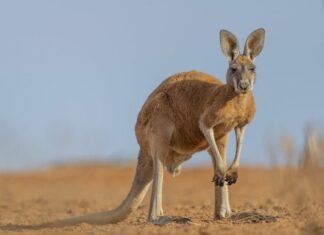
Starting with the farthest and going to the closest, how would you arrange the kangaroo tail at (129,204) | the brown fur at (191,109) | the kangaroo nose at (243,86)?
Answer: the kangaroo tail at (129,204) < the brown fur at (191,109) < the kangaroo nose at (243,86)

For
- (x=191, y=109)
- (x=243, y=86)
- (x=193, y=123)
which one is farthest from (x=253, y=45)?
(x=193, y=123)

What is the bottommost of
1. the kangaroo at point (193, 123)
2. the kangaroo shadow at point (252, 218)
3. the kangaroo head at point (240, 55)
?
the kangaroo shadow at point (252, 218)

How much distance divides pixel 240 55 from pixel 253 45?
20cm

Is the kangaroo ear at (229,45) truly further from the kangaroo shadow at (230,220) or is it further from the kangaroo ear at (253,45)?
the kangaroo shadow at (230,220)

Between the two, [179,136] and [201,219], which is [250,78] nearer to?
[179,136]

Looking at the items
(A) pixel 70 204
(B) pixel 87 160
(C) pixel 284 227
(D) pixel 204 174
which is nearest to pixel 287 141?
(C) pixel 284 227

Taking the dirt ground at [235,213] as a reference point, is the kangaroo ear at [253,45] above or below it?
above

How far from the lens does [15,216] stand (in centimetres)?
1132

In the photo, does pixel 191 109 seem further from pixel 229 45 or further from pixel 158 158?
pixel 229 45

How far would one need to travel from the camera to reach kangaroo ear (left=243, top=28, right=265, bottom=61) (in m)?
9.43

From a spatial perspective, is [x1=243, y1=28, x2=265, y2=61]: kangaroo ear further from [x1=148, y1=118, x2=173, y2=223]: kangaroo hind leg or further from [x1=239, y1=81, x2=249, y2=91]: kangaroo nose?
[x1=148, y1=118, x2=173, y2=223]: kangaroo hind leg

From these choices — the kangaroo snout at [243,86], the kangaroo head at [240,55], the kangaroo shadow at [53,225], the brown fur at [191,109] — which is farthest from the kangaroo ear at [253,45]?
the kangaroo shadow at [53,225]

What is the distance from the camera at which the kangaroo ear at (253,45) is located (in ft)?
30.9

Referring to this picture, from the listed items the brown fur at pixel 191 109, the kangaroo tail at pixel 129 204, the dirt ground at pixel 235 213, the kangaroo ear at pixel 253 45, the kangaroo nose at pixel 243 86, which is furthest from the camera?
the kangaroo tail at pixel 129 204
